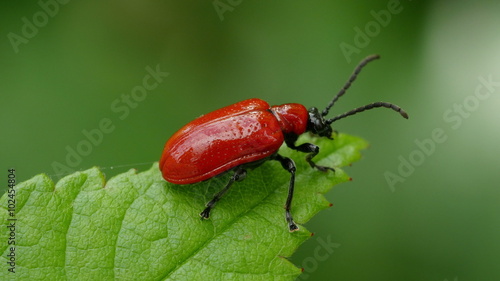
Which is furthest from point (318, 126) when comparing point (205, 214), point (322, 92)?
point (322, 92)

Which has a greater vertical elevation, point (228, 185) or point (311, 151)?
point (228, 185)

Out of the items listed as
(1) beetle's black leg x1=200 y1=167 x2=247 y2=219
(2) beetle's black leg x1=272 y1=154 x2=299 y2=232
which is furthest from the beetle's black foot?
(2) beetle's black leg x1=272 y1=154 x2=299 y2=232

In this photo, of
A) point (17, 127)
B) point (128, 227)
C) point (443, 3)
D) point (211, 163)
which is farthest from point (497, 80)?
point (17, 127)

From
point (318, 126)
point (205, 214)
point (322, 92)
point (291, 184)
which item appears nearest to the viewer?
point (205, 214)

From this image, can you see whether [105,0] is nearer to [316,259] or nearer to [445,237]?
[316,259]

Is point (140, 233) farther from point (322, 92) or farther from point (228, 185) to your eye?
point (322, 92)

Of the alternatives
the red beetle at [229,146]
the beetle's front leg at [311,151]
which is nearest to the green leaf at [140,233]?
the red beetle at [229,146]

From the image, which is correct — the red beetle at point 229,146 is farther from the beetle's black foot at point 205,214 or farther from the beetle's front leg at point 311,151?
the beetle's black foot at point 205,214
